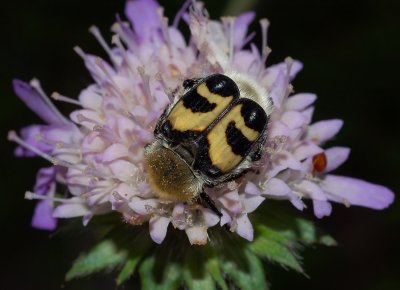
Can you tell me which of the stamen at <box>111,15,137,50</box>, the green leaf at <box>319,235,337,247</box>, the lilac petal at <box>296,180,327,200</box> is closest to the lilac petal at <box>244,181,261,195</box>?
the lilac petal at <box>296,180,327,200</box>

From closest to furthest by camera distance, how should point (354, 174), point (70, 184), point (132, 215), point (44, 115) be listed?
point (132, 215) < point (70, 184) < point (44, 115) < point (354, 174)

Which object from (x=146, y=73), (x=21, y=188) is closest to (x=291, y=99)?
(x=146, y=73)

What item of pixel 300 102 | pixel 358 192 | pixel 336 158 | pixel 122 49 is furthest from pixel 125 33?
pixel 358 192

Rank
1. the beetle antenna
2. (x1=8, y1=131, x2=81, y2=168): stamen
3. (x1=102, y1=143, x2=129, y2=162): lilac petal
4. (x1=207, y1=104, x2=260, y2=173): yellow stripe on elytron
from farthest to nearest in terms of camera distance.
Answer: (x1=8, y1=131, x2=81, y2=168): stamen < (x1=102, y1=143, x2=129, y2=162): lilac petal < the beetle antenna < (x1=207, y1=104, x2=260, y2=173): yellow stripe on elytron

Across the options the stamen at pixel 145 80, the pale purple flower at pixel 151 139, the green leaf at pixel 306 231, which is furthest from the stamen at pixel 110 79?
the green leaf at pixel 306 231

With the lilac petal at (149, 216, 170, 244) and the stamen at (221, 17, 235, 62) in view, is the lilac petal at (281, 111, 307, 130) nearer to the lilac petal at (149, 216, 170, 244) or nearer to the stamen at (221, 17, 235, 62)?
the stamen at (221, 17, 235, 62)

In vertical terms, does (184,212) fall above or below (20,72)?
below

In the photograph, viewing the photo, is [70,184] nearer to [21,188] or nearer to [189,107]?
[189,107]
